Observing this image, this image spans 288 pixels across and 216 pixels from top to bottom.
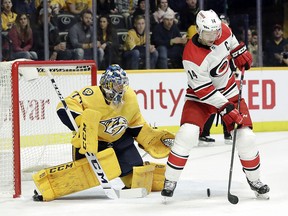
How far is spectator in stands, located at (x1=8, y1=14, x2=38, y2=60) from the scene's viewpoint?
7867mm

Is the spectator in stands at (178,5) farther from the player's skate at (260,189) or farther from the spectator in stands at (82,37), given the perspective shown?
the player's skate at (260,189)

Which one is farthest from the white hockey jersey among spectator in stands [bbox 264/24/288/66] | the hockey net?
spectator in stands [bbox 264/24/288/66]

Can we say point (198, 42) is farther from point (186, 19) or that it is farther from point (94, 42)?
point (186, 19)

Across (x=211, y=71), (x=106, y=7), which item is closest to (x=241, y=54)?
(x=211, y=71)

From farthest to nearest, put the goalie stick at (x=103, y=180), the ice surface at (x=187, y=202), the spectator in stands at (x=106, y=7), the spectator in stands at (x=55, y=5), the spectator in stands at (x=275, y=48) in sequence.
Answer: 1. the spectator in stands at (x=275, y=48)
2. the spectator in stands at (x=106, y=7)
3. the spectator in stands at (x=55, y=5)
4. the goalie stick at (x=103, y=180)
5. the ice surface at (x=187, y=202)

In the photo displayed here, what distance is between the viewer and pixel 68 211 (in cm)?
413

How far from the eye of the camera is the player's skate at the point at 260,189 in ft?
14.4

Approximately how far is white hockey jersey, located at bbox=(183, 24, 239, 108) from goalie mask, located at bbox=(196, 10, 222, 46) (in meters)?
0.05

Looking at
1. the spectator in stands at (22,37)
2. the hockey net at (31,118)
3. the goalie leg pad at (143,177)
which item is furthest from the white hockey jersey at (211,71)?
the spectator in stands at (22,37)

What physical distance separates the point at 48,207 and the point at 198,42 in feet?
3.70

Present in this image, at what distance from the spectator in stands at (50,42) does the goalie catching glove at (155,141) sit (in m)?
3.50

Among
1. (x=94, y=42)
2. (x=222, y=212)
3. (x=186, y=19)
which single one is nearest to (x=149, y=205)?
(x=222, y=212)

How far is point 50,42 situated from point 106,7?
724mm

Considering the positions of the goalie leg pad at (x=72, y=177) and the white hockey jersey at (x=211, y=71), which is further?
the goalie leg pad at (x=72, y=177)
